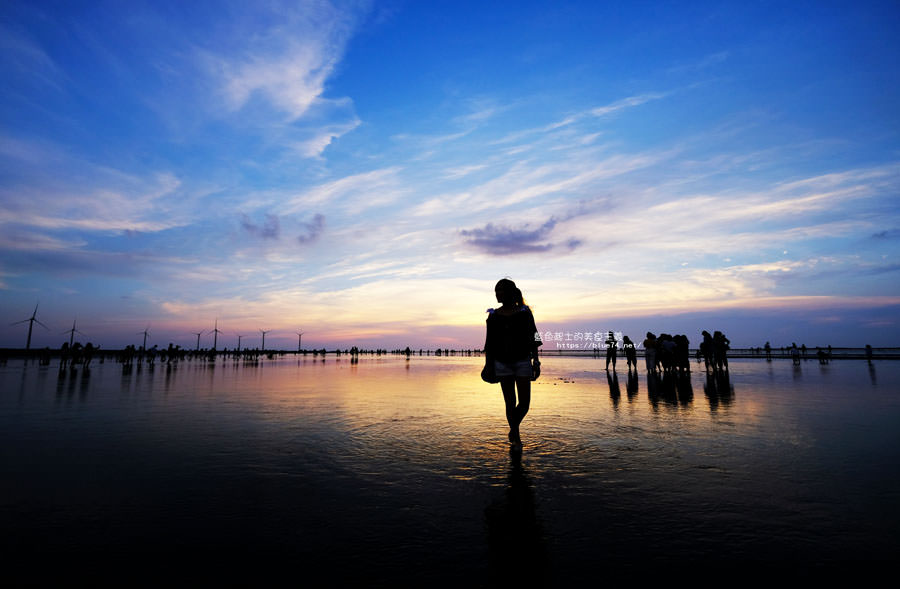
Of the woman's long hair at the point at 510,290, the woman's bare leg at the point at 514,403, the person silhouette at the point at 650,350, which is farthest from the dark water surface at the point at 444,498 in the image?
the person silhouette at the point at 650,350

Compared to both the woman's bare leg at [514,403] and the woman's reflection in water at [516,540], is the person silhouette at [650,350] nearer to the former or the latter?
the woman's bare leg at [514,403]

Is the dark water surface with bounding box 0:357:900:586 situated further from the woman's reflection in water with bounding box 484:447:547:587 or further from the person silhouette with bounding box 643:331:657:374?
the person silhouette with bounding box 643:331:657:374

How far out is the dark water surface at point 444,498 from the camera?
271 cm

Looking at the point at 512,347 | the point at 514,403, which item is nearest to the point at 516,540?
the point at 514,403

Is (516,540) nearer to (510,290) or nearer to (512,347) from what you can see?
Answer: (512,347)

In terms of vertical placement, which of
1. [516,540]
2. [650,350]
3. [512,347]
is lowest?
[516,540]

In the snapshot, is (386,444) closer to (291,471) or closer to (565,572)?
(291,471)

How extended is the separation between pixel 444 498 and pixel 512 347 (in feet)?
8.39

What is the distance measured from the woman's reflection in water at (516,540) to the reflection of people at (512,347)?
185 cm

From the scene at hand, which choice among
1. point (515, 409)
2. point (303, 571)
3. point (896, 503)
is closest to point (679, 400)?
point (515, 409)

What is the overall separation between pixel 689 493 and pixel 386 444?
3.69m

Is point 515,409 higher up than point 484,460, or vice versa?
point 515,409

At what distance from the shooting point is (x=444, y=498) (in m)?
3.85

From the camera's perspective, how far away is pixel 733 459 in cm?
514
